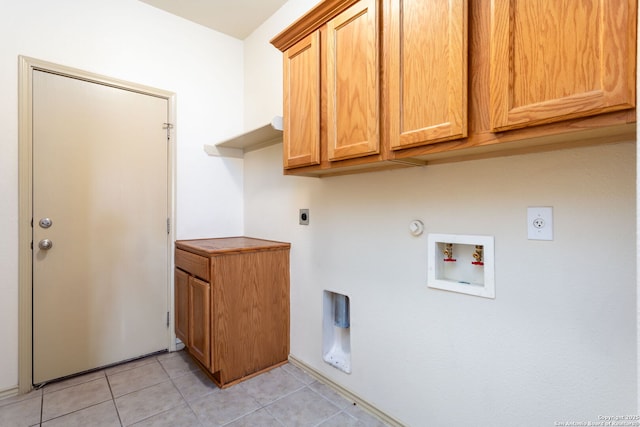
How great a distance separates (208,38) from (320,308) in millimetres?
2390

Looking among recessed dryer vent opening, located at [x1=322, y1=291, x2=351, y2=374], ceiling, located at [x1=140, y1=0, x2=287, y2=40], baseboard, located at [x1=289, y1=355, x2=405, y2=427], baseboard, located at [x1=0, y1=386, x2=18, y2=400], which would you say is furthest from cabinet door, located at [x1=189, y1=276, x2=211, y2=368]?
ceiling, located at [x1=140, y1=0, x2=287, y2=40]

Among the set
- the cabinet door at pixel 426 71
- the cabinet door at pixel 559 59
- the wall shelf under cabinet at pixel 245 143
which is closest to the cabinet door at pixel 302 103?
the wall shelf under cabinet at pixel 245 143

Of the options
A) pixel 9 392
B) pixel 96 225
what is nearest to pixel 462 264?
pixel 96 225

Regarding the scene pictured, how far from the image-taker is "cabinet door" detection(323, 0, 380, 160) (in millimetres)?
1297

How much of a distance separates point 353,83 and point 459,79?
A: 1.61ft

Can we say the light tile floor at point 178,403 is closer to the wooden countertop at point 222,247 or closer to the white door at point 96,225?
the white door at point 96,225

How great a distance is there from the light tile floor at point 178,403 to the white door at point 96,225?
0.71 ft

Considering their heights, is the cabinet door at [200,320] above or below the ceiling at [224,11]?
below

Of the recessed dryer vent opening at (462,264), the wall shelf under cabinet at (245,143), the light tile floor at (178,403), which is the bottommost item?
the light tile floor at (178,403)

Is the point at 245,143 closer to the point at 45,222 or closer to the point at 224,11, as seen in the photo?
the point at 224,11

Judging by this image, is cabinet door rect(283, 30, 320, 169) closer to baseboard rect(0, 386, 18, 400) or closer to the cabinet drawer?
the cabinet drawer

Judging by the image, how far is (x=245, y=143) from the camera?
2559 mm

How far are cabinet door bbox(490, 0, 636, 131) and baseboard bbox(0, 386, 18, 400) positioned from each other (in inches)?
112

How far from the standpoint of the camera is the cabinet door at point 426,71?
3.37 ft
